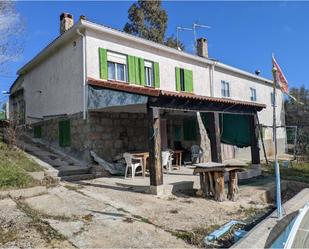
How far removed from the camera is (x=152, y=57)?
54.1ft

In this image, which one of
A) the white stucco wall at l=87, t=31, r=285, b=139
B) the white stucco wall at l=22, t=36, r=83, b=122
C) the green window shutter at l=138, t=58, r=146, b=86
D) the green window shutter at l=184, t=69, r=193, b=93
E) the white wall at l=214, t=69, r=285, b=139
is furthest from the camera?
the white wall at l=214, t=69, r=285, b=139

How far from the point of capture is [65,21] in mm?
15961

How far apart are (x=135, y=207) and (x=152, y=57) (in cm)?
1020

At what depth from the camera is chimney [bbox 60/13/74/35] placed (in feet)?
52.2

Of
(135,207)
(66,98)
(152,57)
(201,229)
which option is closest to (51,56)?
(66,98)

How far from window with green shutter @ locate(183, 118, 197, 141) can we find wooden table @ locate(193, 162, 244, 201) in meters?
8.54

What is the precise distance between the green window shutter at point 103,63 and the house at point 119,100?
4 centimetres

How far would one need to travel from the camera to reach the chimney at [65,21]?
627 inches

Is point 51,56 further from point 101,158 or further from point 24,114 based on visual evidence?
point 101,158

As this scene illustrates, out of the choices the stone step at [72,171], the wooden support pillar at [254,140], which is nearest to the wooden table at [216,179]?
the wooden support pillar at [254,140]

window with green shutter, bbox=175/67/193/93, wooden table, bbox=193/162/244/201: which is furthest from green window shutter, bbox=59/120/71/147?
wooden table, bbox=193/162/244/201

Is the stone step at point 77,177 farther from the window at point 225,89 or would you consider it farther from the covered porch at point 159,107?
the window at point 225,89

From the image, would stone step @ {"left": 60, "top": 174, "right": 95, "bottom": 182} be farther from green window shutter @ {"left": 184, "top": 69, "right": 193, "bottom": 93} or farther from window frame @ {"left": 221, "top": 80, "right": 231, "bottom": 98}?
window frame @ {"left": 221, "top": 80, "right": 231, "bottom": 98}

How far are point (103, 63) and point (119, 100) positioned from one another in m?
3.56
